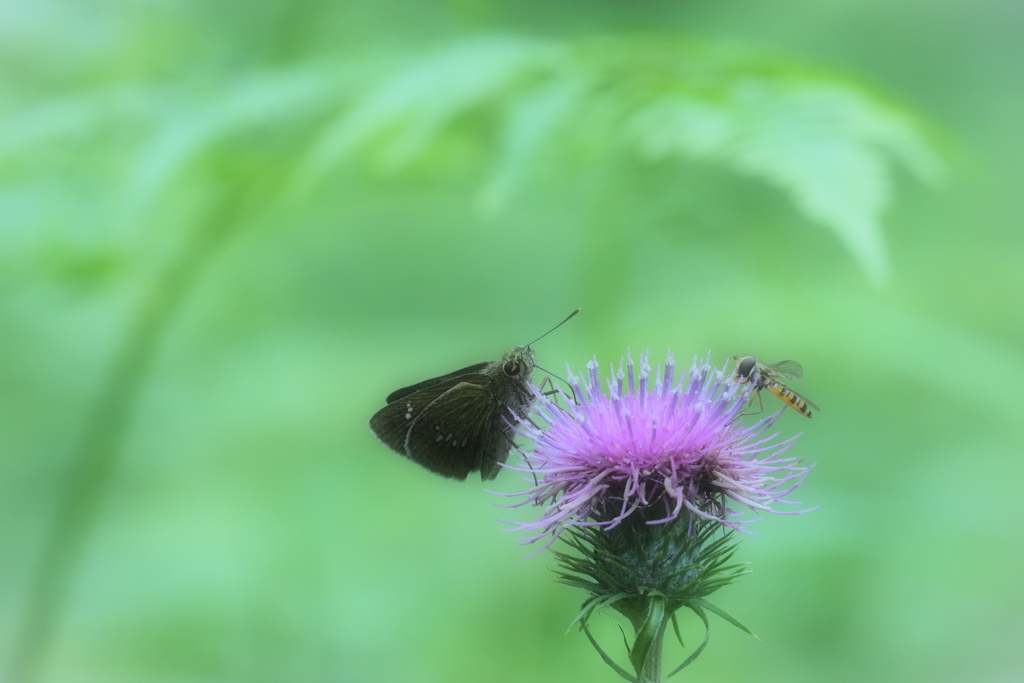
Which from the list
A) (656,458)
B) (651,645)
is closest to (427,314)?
(656,458)

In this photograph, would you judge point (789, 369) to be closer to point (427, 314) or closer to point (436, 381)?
point (436, 381)

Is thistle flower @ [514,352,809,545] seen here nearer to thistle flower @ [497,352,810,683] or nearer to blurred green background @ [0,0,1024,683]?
thistle flower @ [497,352,810,683]

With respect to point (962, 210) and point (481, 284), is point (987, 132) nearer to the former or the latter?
point (962, 210)

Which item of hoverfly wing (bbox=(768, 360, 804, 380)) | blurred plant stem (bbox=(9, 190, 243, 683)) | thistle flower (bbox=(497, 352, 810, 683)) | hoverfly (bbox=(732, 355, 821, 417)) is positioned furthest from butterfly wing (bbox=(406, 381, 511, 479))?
blurred plant stem (bbox=(9, 190, 243, 683))

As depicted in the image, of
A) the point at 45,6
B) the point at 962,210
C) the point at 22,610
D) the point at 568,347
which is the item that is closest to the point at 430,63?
the point at 568,347

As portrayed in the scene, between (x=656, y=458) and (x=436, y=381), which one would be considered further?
(x=436, y=381)

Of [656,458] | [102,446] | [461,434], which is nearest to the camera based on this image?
[656,458]

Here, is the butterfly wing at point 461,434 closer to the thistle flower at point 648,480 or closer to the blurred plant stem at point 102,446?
the thistle flower at point 648,480
